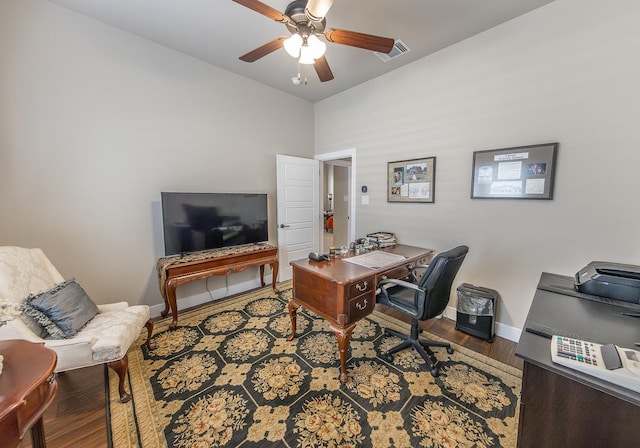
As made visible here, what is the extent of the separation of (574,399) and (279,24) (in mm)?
3228

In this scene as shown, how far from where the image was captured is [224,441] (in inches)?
55.6

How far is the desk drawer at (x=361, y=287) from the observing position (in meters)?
1.84

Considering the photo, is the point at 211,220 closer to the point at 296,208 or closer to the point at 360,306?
the point at 296,208

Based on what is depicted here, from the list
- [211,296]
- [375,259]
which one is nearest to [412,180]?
[375,259]

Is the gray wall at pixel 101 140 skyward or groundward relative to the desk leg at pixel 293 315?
skyward

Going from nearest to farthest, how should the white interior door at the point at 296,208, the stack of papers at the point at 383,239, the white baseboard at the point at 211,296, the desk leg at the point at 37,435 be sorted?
the desk leg at the point at 37,435
the white baseboard at the point at 211,296
the stack of papers at the point at 383,239
the white interior door at the point at 296,208

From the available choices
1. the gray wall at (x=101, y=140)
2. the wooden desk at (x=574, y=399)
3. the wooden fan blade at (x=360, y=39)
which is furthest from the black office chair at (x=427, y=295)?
the gray wall at (x=101, y=140)

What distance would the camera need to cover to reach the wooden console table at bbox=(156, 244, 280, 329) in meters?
2.53

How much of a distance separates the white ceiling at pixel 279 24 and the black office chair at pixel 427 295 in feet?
6.90

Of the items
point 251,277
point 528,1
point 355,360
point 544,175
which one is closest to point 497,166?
point 544,175

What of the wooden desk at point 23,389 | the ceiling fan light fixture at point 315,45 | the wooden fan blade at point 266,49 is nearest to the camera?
the wooden desk at point 23,389

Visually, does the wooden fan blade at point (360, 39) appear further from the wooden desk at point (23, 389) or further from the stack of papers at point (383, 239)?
the wooden desk at point (23, 389)

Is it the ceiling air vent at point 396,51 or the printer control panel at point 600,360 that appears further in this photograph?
the ceiling air vent at point 396,51

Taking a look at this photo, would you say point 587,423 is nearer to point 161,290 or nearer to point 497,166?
point 497,166
